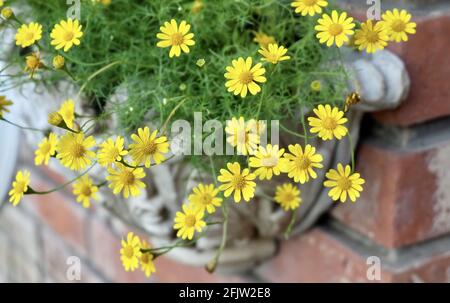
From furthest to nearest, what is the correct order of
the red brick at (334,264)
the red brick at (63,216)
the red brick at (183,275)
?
1. the red brick at (63,216)
2. the red brick at (183,275)
3. the red brick at (334,264)

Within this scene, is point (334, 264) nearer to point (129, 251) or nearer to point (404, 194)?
point (404, 194)

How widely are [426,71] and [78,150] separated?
33 centimetres

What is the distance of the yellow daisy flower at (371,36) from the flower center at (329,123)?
0.22ft

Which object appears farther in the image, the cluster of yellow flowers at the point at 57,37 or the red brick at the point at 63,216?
the red brick at the point at 63,216

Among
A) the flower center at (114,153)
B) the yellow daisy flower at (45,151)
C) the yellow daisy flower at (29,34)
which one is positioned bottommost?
Result: the flower center at (114,153)

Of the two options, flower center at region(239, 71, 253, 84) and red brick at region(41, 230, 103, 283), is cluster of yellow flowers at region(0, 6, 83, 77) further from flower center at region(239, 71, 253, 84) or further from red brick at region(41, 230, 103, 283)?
red brick at region(41, 230, 103, 283)

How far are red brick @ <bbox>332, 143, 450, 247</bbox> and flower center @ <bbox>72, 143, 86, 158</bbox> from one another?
Result: 32 cm

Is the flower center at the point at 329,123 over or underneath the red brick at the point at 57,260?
underneath

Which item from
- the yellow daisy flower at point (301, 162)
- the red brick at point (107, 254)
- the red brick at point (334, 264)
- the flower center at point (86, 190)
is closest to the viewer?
the yellow daisy flower at point (301, 162)

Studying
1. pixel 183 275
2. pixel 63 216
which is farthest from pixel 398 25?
pixel 63 216

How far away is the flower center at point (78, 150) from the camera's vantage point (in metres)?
0.55

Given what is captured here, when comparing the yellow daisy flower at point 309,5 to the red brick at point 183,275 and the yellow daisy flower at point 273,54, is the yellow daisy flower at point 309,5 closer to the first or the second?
the yellow daisy flower at point 273,54

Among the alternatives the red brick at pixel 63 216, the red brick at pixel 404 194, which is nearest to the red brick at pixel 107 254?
the red brick at pixel 63 216
